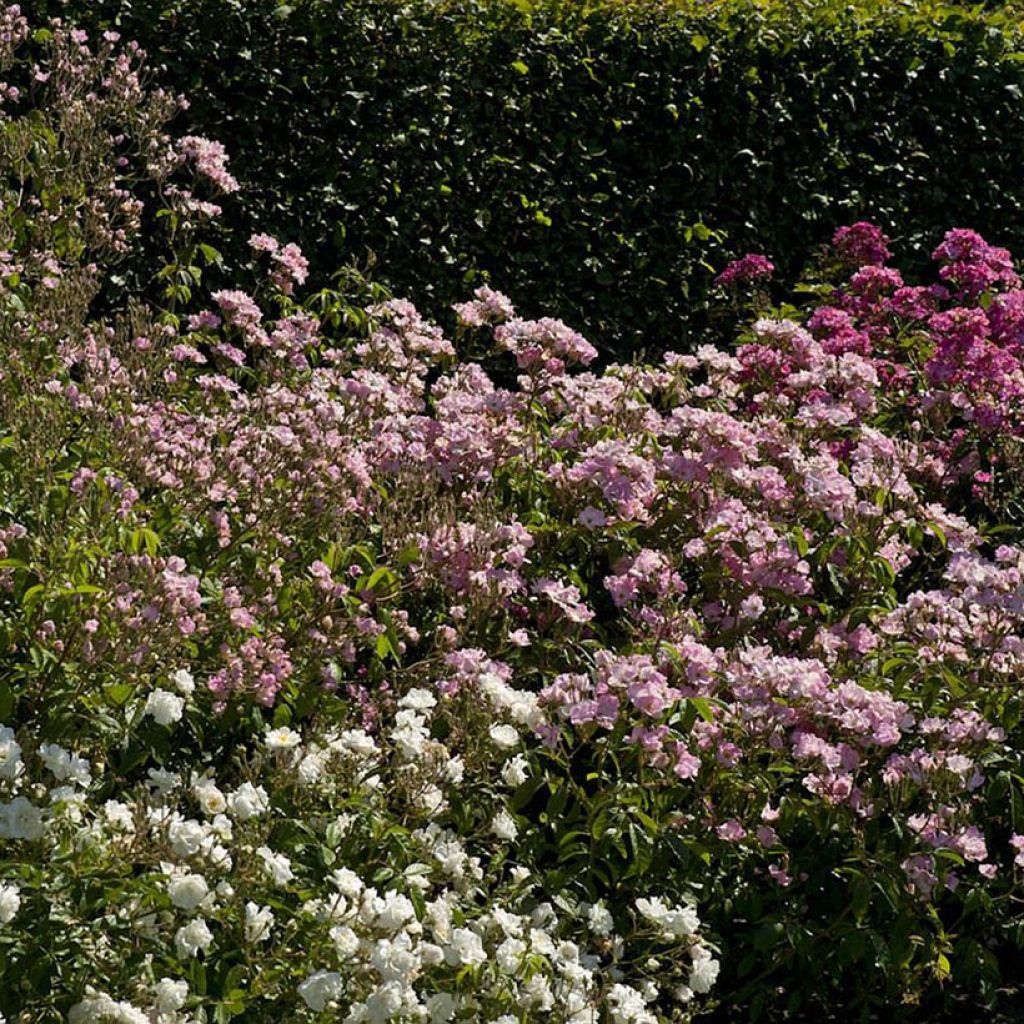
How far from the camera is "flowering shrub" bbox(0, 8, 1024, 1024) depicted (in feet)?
9.38

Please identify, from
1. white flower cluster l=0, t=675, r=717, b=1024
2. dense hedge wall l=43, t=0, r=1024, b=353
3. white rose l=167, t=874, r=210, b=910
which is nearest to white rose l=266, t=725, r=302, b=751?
white flower cluster l=0, t=675, r=717, b=1024

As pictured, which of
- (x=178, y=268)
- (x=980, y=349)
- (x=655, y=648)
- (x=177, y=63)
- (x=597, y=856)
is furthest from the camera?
(x=177, y=63)

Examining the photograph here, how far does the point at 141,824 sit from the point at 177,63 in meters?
4.65

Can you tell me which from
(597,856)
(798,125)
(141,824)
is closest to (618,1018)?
(597,856)

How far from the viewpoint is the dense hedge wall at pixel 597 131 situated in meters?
6.80

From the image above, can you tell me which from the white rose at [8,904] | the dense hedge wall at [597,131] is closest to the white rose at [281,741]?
the white rose at [8,904]

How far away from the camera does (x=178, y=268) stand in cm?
600

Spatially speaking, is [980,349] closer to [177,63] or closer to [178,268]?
[178,268]

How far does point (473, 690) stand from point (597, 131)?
455cm

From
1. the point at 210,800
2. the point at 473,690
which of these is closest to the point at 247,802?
the point at 210,800

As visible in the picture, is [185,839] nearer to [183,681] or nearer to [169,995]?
[169,995]

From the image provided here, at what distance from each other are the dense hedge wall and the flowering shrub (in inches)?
69.4

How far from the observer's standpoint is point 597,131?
7.52m

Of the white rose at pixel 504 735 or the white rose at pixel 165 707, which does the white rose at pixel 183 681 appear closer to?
the white rose at pixel 165 707
